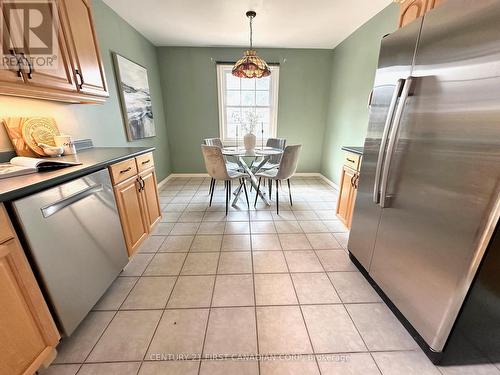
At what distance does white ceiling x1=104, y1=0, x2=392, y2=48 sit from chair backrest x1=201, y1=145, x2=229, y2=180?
1.57 metres

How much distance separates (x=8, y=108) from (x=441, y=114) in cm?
254

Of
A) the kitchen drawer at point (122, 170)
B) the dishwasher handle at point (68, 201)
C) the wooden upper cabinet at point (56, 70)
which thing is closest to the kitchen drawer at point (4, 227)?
the dishwasher handle at point (68, 201)

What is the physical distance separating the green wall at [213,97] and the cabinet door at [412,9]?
98.6 inches

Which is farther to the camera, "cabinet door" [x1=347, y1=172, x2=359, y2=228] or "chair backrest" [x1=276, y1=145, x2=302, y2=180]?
"chair backrest" [x1=276, y1=145, x2=302, y2=180]

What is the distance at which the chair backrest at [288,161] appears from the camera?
2.47 metres

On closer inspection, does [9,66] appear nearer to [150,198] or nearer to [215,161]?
[150,198]

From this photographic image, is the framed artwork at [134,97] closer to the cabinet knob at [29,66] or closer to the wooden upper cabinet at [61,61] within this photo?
the wooden upper cabinet at [61,61]

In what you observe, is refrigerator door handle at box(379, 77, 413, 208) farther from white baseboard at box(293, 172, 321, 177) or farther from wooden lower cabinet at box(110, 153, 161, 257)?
white baseboard at box(293, 172, 321, 177)

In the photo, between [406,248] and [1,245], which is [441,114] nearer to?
[406,248]

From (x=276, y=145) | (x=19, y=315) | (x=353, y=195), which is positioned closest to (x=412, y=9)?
(x=353, y=195)

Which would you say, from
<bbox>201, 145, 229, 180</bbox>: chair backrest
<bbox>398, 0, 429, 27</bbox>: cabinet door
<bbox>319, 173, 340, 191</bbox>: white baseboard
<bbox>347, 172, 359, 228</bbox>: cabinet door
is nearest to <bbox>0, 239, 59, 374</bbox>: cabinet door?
<bbox>201, 145, 229, 180</bbox>: chair backrest

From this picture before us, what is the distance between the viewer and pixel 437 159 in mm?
976

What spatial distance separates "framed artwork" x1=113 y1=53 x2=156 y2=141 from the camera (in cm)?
261

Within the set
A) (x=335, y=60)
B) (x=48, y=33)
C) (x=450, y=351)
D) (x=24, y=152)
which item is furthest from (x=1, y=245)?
(x=335, y=60)
